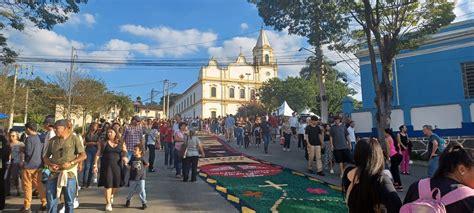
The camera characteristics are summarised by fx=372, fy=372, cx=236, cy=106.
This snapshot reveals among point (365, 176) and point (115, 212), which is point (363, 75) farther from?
point (365, 176)

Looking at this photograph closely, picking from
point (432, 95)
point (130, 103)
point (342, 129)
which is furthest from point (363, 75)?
point (130, 103)

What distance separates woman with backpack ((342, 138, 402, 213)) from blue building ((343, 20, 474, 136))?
47.1ft

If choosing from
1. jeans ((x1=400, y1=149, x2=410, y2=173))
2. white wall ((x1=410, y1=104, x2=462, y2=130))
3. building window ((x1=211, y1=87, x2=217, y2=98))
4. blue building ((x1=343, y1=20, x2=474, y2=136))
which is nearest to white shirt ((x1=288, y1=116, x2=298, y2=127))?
blue building ((x1=343, y1=20, x2=474, y2=136))

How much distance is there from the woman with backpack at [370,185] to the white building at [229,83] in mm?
71637

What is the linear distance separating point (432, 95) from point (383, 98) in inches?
361

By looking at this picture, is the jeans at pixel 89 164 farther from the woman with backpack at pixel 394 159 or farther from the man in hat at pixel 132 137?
the woman with backpack at pixel 394 159

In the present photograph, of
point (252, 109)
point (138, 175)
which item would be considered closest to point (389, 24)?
point (138, 175)

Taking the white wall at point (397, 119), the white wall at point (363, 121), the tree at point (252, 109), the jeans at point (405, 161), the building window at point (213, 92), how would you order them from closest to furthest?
the jeans at point (405, 161), the white wall at point (397, 119), the white wall at point (363, 121), the tree at point (252, 109), the building window at point (213, 92)

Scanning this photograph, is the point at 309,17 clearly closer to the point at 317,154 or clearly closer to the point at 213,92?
the point at 317,154

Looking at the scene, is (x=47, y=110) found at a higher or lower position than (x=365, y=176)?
higher

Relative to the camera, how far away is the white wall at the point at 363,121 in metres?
18.0

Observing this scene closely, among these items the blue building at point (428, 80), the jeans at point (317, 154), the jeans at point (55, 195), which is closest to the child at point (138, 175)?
the jeans at point (55, 195)

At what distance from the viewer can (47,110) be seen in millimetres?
41438

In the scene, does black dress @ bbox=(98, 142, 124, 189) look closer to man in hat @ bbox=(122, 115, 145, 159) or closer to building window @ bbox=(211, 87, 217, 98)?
man in hat @ bbox=(122, 115, 145, 159)
